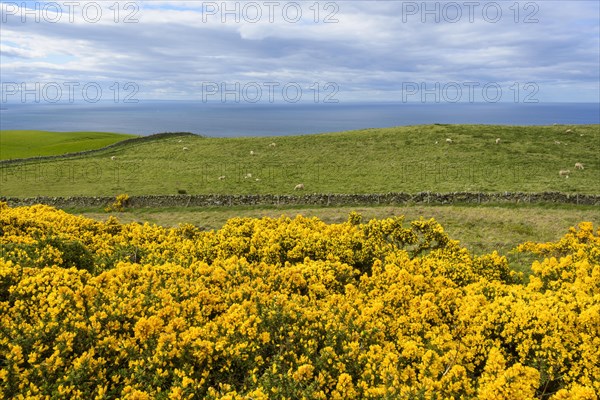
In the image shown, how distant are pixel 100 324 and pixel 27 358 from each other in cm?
116

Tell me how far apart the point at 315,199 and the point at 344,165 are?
16880 millimetres

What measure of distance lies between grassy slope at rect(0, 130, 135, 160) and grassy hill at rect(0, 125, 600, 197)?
14.2 meters

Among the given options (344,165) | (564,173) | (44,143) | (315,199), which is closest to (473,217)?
(315,199)

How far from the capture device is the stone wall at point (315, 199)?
31.7 m

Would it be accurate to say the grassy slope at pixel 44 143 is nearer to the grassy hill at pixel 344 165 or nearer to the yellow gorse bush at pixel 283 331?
the grassy hill at pixel 344 165

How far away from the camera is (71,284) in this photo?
28.4ft

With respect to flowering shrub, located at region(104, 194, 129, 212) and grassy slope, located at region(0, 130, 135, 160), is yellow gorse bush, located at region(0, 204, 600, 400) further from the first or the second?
grassy slope, located at region(0, 130, 135, 160)

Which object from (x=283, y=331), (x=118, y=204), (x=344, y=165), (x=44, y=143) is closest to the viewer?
(x=283, y=331)

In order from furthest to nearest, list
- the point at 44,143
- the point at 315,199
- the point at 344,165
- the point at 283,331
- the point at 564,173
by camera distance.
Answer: the point at 44,143 → the point at 344,165 → the point at 564,173 → the point at 315,199 → the point at 283,331

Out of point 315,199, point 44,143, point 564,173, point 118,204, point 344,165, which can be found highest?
point 44,143

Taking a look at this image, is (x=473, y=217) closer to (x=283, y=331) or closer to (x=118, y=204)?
(x=283, y=331)

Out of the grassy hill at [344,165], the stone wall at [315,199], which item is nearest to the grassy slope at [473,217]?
the stone wall at [315,199]

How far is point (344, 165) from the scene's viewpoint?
50.9 m

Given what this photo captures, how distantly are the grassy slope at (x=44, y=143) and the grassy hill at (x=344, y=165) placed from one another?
14211 mm
